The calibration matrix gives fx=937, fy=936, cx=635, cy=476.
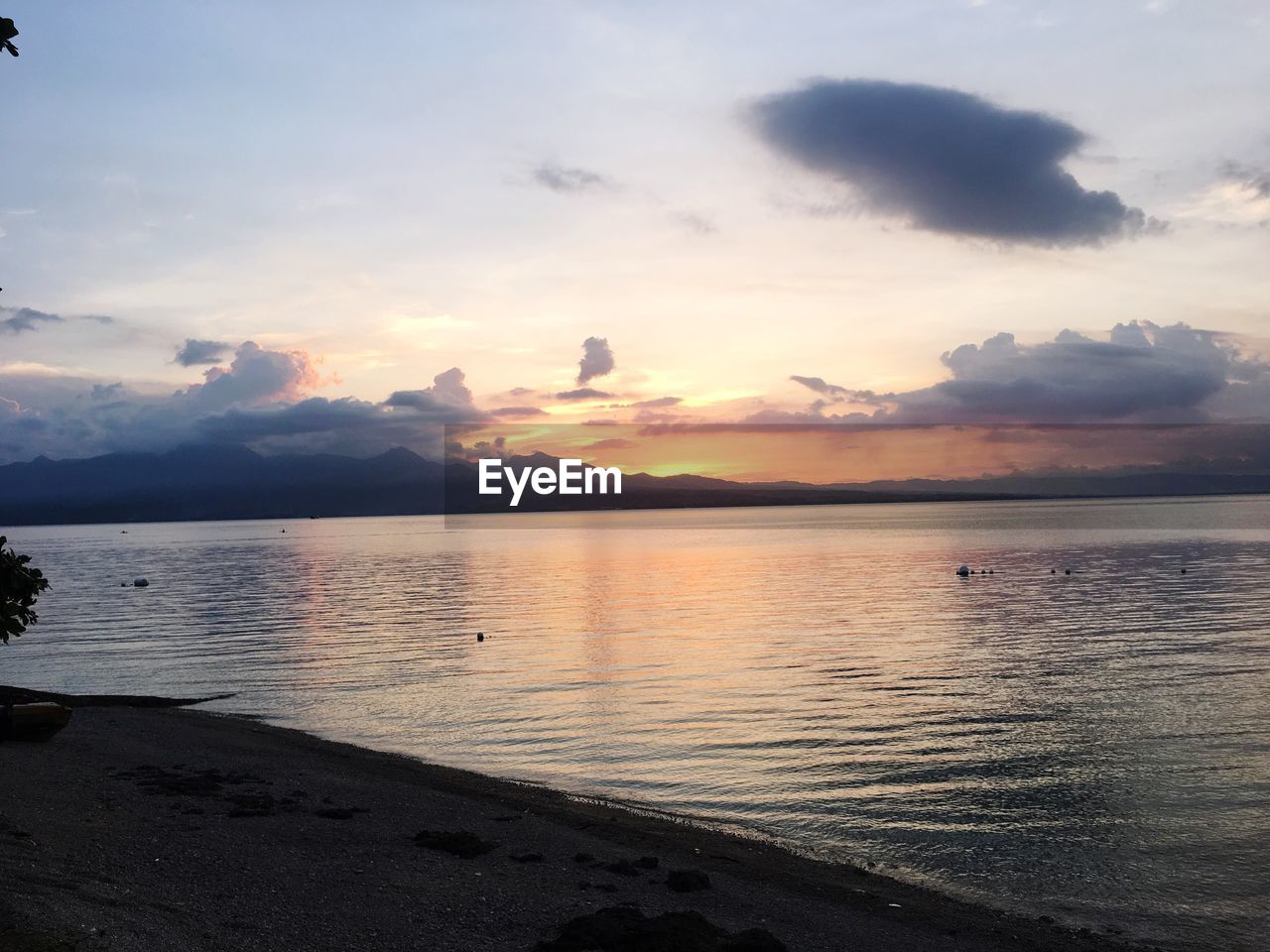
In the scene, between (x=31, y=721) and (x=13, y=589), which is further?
(x=31, y=721)

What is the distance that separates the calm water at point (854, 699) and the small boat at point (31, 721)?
9467mm

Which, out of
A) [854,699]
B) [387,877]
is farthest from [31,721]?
[854,699]

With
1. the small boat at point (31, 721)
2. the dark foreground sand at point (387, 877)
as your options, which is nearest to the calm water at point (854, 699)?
the dark foreground sand at point (387, 877)

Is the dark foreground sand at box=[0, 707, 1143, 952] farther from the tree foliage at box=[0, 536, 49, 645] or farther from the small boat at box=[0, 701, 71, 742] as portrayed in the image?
the tree foliage at box=[0, 536, 49, 645]

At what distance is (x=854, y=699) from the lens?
35.9 meters

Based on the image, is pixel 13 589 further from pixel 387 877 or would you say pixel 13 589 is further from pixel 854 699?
pixel 854 699

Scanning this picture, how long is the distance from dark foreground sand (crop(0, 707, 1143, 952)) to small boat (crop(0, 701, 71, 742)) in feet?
1.36

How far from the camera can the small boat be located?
2439cm

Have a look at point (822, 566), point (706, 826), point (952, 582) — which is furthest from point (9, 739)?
point (822, 566)

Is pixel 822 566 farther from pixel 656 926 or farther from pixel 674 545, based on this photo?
pixel 656 926

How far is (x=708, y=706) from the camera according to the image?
35406 millimetres

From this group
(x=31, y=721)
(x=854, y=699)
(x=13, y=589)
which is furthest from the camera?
(x=854, y=699)

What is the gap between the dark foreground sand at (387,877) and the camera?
44.6 feet

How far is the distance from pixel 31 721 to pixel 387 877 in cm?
1414
